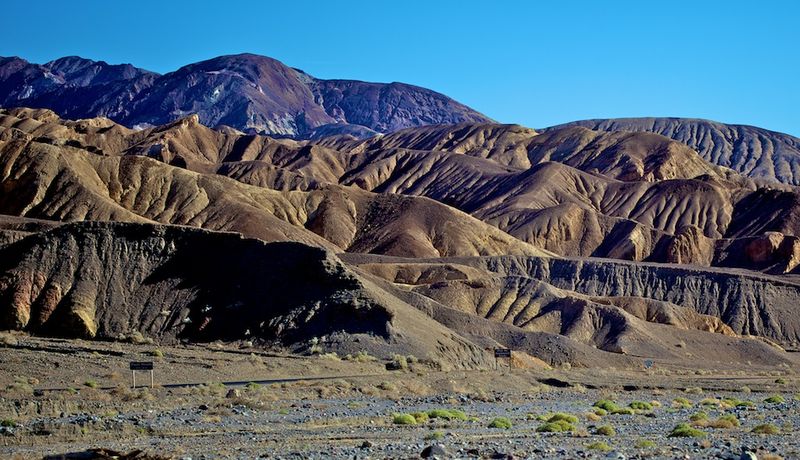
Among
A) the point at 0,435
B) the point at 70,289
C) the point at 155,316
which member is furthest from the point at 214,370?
the point at 0,435

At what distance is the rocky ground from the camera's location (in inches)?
1149

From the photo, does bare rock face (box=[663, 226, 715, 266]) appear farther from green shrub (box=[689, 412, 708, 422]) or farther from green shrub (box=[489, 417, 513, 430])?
green shrub (box=[489, 417, 513, 430])

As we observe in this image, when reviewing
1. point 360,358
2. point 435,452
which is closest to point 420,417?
point 435,452

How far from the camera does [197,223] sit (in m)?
129

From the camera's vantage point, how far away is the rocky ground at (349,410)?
95.7 ft

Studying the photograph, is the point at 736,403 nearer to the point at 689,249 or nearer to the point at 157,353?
the point at 157,353

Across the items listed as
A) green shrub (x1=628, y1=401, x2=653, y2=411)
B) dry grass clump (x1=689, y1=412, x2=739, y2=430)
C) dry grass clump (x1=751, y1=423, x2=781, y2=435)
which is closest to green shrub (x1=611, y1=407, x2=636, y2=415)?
green shrub (x1=628, y1=401, x2=653, y2=411)

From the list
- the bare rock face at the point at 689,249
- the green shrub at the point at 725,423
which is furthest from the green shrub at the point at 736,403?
the bare rock face at the point at 689,249

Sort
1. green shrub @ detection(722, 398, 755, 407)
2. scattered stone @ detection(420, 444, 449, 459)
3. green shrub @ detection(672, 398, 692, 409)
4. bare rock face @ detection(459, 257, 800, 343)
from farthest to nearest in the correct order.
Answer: bare rock face @ detection(459, 257, 800, 343) < green shrub @ detection(722, 398, 755, 407) < green shrub @ detection(672, 398, 692, 409) < scattered stone @ detection(420, 444, 449, 459)

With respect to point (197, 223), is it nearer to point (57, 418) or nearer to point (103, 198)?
point (103, 198)

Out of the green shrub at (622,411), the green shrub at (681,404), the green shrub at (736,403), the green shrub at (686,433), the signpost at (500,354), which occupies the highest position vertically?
the signpost at (500,354)

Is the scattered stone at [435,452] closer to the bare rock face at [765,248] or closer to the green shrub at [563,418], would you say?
the green shrub at [563,418]

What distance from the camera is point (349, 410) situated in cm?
4034

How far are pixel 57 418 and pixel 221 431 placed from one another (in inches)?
205
